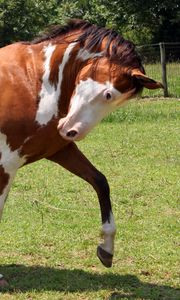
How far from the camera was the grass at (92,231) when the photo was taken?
3852 mm

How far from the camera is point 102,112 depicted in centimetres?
355

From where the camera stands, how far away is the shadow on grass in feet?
12.2

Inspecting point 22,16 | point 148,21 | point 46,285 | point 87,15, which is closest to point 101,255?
point 46,285

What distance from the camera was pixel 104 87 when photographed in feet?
11.5

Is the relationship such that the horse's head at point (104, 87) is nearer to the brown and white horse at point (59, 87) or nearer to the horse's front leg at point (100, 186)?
the brown and white horse at point (59, 87)

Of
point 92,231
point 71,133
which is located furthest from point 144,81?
point 92,231

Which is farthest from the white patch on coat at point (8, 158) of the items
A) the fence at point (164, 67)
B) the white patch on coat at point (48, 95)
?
the fence at point (164, 67)

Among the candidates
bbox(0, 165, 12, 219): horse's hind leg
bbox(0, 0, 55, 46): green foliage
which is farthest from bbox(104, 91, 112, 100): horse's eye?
bbox(0, 0, 55, 46): green foliage

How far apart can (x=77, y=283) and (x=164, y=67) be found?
37.3ft

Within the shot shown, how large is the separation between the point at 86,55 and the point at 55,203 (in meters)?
2.34

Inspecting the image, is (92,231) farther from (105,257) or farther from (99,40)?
(99,40)

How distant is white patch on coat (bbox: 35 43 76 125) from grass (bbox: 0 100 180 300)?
1.11m

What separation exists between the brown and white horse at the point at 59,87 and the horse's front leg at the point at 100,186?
0.02 m

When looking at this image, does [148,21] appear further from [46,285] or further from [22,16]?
[46,285]
